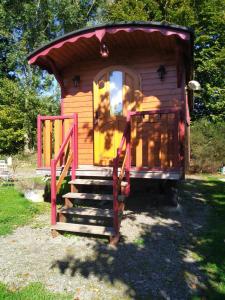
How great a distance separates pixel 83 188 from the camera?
26.9 feet

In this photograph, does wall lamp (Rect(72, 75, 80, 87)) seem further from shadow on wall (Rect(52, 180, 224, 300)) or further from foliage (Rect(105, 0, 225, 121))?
foliage (Rect(105, 0, 225, 121))

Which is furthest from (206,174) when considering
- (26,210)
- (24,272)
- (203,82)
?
(24,272)

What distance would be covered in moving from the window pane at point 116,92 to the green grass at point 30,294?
4677 millimetres

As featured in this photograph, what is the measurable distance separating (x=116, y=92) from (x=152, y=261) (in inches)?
168

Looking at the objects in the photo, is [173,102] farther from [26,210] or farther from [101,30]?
[26,210]

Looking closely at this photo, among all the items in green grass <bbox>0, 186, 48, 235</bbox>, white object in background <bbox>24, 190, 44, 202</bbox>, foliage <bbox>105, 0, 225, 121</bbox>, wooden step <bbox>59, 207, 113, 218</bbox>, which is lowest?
green grass <bbox>0, 186, 48, 235</bbox>

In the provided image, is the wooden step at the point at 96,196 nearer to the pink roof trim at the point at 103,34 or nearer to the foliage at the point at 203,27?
the pink roof trim at the point at 103,34

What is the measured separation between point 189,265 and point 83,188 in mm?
4256

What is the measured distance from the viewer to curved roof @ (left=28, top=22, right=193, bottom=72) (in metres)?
6.05

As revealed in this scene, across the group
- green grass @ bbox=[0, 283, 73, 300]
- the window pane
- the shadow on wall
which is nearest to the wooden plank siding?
the window pane

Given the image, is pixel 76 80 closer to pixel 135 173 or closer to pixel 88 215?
pixel 135 173

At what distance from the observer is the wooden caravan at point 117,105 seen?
6188 millimetres

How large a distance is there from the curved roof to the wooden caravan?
0.02 meters

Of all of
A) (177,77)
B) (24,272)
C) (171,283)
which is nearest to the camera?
(171,283)
